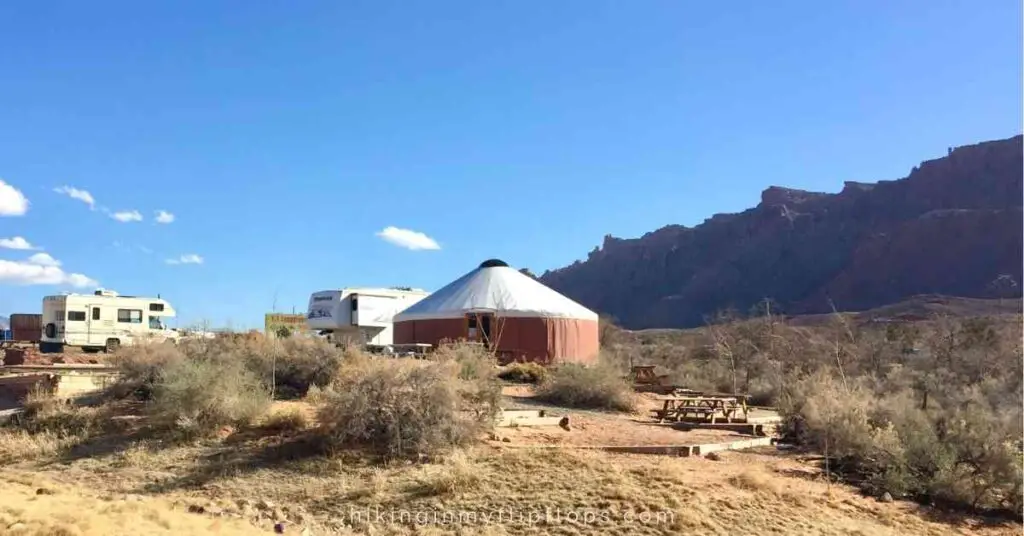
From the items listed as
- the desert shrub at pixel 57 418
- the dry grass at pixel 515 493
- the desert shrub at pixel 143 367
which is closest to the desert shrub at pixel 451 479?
the dry grass at pixel 515 493

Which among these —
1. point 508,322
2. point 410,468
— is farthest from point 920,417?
point 508,322

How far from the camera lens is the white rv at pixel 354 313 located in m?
30.6

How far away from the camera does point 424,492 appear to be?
8359 millimetres

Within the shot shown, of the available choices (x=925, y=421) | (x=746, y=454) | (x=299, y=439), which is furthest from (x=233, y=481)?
(x=925, y=421)

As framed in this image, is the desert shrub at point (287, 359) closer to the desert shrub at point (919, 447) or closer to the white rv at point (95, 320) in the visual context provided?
the desert shrub at point (919, 447)

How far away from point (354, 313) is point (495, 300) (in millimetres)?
8526

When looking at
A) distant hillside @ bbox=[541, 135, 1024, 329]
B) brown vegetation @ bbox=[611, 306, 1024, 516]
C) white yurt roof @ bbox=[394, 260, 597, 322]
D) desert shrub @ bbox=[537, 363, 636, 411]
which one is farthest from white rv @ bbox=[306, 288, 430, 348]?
distant hillside @ bbox=[541, 135, 1024, 329]

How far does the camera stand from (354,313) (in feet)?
100

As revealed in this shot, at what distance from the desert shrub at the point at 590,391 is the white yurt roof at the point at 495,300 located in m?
7.77

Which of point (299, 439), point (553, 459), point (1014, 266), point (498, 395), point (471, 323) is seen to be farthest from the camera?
point (1014, 266)

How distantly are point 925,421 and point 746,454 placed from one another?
246cm

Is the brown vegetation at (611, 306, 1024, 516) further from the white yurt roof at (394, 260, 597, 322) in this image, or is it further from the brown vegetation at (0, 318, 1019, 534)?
the white yurt roof at (394, 260, 597, 322)

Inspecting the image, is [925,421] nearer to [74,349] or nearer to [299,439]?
[299,439]

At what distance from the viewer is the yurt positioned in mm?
23453
